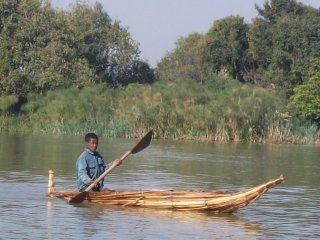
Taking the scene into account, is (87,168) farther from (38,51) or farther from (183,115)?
(38,51)

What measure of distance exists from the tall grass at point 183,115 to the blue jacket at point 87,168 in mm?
25798

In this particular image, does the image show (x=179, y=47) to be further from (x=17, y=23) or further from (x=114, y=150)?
(x=114, y=150)

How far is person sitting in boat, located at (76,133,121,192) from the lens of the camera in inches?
621

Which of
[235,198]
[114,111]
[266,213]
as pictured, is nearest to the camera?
[235,198]

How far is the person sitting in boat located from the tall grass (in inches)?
1016

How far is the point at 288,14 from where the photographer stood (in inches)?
2434

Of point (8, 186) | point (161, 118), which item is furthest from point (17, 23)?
point (8, 186)

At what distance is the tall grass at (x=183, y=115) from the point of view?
42188 millimetres

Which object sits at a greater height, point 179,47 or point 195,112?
point 179,47

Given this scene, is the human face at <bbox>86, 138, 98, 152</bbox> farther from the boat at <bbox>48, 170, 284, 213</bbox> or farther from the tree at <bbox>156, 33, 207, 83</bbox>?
the tree at <bbox>156, 33, 207, 83</bbox>

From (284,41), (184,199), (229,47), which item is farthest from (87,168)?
(229,47)

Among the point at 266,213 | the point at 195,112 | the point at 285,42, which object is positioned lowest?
the point at 266,213

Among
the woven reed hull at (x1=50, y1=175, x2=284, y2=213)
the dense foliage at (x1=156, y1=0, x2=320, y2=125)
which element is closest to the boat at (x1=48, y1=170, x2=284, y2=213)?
the woven reed hull at (x1=50, y1=175, x2=284, y2=213)

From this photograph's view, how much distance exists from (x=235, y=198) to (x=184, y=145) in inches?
914
